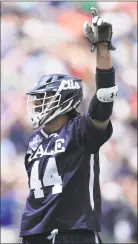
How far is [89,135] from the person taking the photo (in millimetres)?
2430

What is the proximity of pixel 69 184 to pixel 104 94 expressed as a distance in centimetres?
40

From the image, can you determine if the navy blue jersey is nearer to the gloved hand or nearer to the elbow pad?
the elbow pad

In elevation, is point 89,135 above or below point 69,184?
above

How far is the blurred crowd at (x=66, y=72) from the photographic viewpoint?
4.39 m

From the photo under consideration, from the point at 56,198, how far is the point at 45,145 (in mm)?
263

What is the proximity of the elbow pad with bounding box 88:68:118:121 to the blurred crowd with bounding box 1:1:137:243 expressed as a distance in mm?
2032

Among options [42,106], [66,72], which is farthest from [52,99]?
[66,72]

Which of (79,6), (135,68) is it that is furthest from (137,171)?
(79,6)

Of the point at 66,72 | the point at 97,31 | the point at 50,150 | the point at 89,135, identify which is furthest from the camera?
the point at 66,72

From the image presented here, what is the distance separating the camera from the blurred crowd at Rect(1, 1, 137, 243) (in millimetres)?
4395

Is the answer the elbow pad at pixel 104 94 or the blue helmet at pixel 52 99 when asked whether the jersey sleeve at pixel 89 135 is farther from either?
the blue helmet at pixel 52 99

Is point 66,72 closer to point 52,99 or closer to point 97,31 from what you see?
point 52,99

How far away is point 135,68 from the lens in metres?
4.53

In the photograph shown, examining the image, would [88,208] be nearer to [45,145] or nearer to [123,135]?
[45,145]
